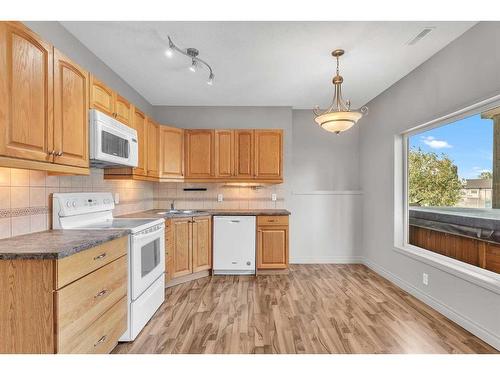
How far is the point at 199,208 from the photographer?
4.06 meters

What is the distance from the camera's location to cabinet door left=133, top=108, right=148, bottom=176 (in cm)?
289

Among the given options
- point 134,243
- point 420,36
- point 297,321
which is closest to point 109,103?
point 134,243

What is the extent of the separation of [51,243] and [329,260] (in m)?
3.86

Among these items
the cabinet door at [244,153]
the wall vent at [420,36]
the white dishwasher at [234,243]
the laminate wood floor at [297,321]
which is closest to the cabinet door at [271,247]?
the white dishwasher at [234,243]

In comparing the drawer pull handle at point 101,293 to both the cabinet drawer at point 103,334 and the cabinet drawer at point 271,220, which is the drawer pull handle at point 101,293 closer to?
the cabinet drawer at point 103,334

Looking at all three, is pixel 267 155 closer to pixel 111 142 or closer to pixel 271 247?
pixel 271 247

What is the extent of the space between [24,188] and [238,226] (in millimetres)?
2362

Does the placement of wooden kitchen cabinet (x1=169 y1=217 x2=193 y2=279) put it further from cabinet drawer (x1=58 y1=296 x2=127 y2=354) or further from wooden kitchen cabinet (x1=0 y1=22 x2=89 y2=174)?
wooden kitchen cabinet (x1=0 y1=22 x2=89 y2=174)

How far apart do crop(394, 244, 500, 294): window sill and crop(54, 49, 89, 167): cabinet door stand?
10.8 feet

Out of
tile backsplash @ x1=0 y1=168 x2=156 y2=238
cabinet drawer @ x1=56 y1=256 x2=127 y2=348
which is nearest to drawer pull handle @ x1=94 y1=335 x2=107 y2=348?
cabinet drawer @ x1=56 y1=256 x2=127 y2=348

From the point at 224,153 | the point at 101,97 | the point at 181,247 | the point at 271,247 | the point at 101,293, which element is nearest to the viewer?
the point at 101,293

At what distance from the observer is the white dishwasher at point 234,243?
3547mm

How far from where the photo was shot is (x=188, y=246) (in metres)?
3.33
